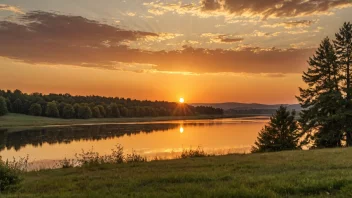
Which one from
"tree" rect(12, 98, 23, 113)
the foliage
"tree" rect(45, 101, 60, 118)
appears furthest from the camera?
"tree" rect(12, 98, 23, 113)

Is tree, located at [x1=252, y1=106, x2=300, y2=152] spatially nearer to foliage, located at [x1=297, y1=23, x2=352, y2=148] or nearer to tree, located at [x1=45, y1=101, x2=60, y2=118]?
foliage, located at [x1=297, y1=23, x2=352, y2=148]

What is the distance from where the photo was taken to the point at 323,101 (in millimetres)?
37625

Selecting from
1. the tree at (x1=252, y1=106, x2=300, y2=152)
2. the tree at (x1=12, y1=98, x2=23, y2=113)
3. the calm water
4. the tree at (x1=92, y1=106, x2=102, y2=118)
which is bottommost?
the calm water

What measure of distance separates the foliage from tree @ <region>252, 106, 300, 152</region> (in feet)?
4.52

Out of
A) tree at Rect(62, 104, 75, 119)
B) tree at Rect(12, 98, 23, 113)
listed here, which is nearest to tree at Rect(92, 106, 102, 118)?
tree at Rect(62, 104, 75, 119)

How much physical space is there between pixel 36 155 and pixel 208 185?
3089cm

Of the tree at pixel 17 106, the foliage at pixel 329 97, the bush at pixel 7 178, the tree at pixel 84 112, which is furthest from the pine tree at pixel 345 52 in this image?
the tree at pixel 17 106

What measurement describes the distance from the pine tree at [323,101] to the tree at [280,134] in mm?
1427

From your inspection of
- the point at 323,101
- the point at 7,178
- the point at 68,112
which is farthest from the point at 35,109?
the point at 7,178

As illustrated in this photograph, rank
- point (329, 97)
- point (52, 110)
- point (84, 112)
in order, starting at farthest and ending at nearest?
point (84, 112) < point (52, 110) < point (329, 97)

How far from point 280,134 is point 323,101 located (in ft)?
21.4

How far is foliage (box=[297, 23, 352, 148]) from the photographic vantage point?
1423 inches

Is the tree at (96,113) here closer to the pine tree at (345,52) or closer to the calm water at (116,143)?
the calm water at (116,143)

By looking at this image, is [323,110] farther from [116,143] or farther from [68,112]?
[68,112]
